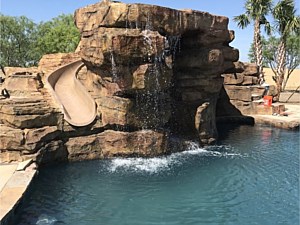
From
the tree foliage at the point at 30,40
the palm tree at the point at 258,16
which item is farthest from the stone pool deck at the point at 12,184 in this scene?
the tree foliage at the point at 30,40

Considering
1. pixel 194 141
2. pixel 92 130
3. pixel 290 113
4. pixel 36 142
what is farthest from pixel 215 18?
pixel 290 113

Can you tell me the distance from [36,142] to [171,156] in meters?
4.75

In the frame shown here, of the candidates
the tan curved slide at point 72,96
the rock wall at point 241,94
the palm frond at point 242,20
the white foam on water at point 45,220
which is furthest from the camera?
the palm frond at point 242,20

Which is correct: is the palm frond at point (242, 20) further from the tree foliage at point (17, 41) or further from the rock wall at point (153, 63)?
the tree foliage at point (17, 41)

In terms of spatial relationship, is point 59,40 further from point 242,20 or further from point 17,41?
point 242,20

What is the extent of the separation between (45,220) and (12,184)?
1.46m

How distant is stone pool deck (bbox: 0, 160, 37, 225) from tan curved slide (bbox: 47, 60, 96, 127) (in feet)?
8.93

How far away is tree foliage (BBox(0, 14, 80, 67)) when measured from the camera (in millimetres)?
35125

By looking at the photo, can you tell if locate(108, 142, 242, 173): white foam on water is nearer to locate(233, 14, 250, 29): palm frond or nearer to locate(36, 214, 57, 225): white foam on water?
locate(36, 214, 57, 225): white foam on water

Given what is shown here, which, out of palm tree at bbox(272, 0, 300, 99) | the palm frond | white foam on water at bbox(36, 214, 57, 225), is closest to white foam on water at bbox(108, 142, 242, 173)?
white foam on water at bbox(36, 214, 57, 225)

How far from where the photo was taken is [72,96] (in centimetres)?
1462

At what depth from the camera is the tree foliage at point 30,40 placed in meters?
35.1

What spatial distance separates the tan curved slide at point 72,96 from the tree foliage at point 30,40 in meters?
18.9

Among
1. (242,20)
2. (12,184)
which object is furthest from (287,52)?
(12,184)
